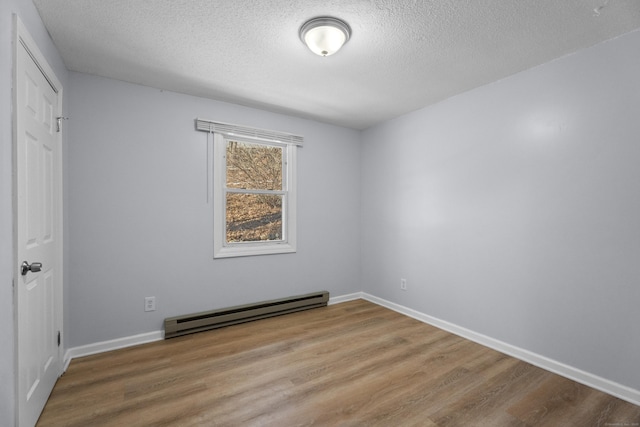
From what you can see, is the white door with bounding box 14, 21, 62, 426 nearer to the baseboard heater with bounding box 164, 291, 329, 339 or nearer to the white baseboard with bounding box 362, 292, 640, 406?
the baseboard heater with bounding box 164, 291, 329, 339

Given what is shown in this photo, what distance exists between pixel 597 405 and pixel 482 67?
2.56 metres

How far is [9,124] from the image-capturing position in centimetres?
134

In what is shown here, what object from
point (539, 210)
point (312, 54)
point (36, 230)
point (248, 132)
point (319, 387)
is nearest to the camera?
point (36, 230)

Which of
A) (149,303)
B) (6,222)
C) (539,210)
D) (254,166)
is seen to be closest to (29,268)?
(6,222)

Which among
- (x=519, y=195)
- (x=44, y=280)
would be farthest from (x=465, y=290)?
(x=44, y=280)

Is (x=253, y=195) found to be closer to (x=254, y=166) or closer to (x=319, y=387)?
(x=254, y=166)

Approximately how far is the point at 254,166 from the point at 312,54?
62.1 inches

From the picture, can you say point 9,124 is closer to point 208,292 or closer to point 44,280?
point 44,280

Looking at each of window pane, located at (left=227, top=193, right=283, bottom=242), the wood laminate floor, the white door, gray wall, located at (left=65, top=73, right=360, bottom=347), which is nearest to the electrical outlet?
gray wall, located at (left=65, top=73, right=360, bottom=347)

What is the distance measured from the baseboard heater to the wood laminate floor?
121mm

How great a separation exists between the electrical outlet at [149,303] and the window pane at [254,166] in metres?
1.37

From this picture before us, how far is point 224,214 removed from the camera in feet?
10.5

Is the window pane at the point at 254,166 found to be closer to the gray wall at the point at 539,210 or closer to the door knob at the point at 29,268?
the gray wall at the point at 539,210

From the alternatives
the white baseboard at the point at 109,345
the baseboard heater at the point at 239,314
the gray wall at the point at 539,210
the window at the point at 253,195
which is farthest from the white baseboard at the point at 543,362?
the white baseboard at the point at 109,345
